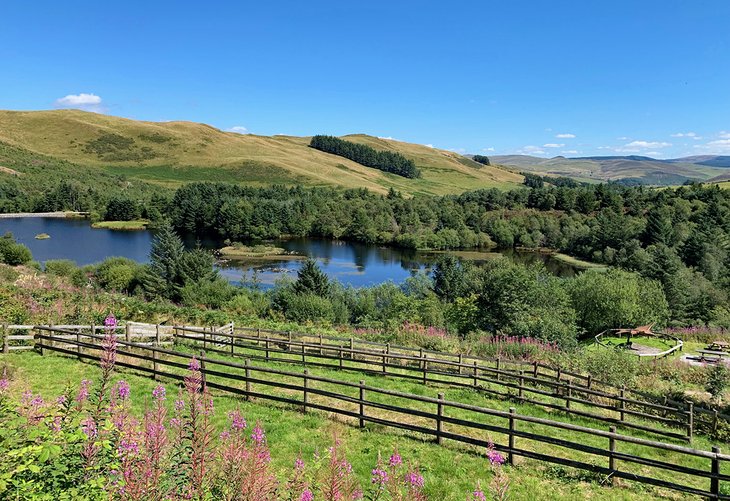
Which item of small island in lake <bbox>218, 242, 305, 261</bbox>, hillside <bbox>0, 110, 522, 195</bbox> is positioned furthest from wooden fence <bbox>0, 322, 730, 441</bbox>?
hillside <bbox>0, 110, 522, 195</bbox>

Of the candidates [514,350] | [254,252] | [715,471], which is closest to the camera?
[715,471]

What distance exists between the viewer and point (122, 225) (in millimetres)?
107188

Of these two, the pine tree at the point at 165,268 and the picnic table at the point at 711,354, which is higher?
the pine tree at the point at 165,268

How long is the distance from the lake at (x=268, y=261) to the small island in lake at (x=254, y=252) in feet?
11.0

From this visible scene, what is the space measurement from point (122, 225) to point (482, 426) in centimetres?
11432

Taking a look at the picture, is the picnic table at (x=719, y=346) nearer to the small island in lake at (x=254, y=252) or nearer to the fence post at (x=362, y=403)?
the fence post at (x=362, y=403)

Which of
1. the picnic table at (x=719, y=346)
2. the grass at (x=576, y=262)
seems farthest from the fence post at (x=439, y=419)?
the grass at (x=576, y=262)

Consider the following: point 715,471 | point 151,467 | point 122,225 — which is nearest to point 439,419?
point 715,471

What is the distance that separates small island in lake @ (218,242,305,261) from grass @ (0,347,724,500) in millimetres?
71672

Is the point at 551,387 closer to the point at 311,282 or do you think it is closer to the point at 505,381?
the point at 505,381

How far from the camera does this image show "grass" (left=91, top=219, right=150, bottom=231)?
105 meters

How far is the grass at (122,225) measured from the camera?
346 ft

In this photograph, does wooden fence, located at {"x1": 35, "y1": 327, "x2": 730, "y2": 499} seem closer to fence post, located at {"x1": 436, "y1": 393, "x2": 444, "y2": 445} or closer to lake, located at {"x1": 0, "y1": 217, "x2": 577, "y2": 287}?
fence post, located at {"x1": 436, "y1": 393, "x2": 444, "y2": 445}

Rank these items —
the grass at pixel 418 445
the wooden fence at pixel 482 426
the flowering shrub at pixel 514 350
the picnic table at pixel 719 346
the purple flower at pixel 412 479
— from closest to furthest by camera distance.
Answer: the purple flower at pixel 412 479
the grass at pixel 418 445
the wooden fence at pixel 482 426
the flowering shrub at pixel 514 350
the picnic table at pixel 719 346
